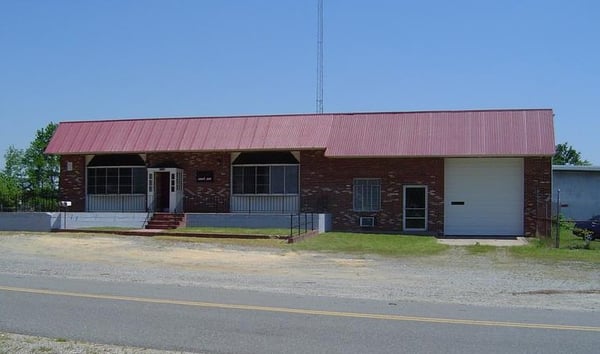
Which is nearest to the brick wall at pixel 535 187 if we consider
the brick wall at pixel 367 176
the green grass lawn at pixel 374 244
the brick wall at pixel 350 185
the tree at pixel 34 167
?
the brick wall at pixel 350 185

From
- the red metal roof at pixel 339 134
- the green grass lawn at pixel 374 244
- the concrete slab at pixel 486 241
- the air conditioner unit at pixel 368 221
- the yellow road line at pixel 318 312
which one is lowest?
the concrete slab at pixel 486 241

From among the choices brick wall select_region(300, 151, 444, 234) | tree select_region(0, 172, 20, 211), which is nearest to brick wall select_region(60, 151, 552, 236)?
brick wall select_region(300, 151, 444, 234)

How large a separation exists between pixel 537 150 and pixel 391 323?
2257 centimetres

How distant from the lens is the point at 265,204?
33.2 metres

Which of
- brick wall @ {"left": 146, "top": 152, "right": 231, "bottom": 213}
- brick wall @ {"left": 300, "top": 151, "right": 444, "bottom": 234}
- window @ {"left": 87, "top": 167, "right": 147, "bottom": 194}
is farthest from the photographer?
window @ {"left": 87, "top": 167, "right": 147, "bottom": 194}

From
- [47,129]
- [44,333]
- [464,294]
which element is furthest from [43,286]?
[47,129]

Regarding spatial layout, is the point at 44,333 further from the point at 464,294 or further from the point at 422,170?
the point at 422,170

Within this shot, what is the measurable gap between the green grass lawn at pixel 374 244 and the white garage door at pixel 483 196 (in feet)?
11.8

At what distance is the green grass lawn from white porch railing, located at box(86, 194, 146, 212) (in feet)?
38.1

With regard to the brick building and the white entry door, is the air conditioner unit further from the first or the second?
the white entry door

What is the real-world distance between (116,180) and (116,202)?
119 cm

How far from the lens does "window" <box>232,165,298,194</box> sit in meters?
32.8

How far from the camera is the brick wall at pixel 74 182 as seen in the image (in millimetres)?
35750

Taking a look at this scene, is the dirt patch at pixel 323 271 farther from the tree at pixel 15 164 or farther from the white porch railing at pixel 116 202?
the tree at pixel 15 164
